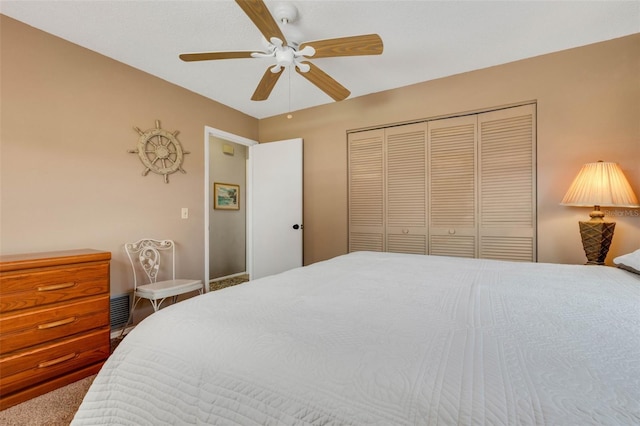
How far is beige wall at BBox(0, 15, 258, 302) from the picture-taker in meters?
2.08

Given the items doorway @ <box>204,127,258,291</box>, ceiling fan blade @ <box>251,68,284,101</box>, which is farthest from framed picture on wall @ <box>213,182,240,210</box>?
ceiling fan blade @ <box>251,68,284,101</box>

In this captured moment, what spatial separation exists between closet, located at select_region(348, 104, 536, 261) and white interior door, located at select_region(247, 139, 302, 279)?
71 cm

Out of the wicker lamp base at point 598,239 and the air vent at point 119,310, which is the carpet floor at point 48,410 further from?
the wicker lamp base at point 598,239

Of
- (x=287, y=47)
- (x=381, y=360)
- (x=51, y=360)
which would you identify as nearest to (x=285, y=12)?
(x=287, y=47)

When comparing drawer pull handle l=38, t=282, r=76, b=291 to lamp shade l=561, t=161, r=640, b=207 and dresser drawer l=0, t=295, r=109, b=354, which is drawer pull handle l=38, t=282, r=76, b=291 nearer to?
dresser drawer l=0, t=295, r=109, b=354

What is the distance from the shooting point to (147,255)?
287 centimetres

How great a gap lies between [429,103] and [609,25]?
4.45ft

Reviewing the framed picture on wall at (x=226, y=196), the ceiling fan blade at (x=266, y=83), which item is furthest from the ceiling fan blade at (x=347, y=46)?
the framed picture on wall at (x=226, y=196)

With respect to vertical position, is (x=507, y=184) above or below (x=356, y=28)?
below

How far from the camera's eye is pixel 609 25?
7.10 feet

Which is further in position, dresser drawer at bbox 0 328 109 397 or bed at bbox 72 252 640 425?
dresser drawer at bbox 0 328 109 397

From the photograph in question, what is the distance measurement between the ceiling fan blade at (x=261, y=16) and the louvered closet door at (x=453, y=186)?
196 centimetres

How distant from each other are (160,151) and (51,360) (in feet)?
6.23

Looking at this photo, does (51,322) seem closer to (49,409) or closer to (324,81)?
(49,409)
